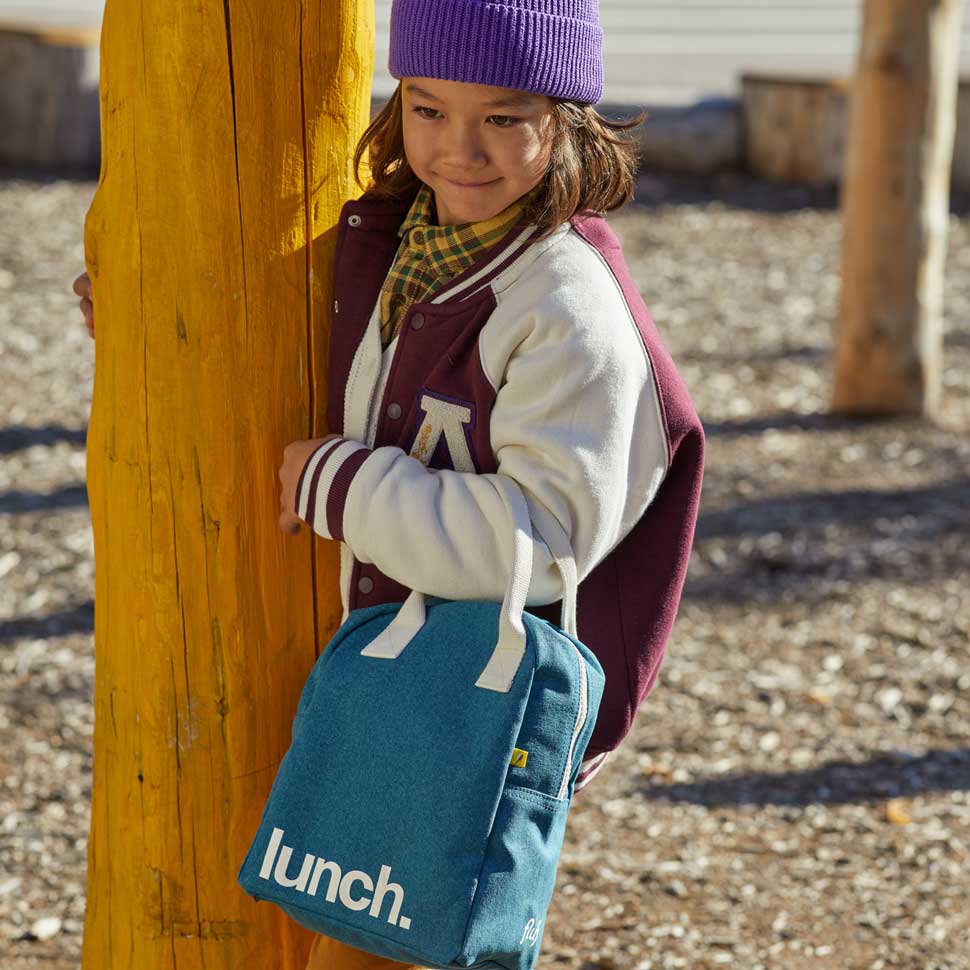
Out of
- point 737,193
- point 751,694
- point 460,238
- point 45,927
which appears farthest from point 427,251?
point 737,193

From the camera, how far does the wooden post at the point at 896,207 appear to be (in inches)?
240

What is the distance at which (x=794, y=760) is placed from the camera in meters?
4.06

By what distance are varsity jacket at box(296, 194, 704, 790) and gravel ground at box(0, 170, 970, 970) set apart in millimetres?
1411

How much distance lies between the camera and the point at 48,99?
9.88 metres

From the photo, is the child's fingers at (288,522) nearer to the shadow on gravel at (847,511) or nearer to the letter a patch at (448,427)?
the letter a patch at (448,427)

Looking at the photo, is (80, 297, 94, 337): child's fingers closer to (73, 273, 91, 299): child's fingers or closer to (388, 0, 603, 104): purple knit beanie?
(73, 273, 91, 299): child's fingers

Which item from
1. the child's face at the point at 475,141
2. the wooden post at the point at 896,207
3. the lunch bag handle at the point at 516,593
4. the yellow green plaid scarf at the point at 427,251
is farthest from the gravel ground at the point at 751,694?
the child's face at the point at 475,141

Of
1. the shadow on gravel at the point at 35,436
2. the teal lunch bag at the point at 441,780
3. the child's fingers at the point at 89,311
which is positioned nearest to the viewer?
the teal lunch bag at the point at 441,780

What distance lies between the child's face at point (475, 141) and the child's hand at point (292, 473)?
37 centimetres

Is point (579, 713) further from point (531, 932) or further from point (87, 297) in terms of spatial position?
point (87, 297)

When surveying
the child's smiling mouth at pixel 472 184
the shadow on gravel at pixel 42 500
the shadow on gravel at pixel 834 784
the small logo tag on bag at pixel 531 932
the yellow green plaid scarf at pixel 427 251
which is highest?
the child's smiling mouth at pixel 472 184

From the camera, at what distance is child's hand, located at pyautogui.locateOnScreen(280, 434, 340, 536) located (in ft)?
6.69

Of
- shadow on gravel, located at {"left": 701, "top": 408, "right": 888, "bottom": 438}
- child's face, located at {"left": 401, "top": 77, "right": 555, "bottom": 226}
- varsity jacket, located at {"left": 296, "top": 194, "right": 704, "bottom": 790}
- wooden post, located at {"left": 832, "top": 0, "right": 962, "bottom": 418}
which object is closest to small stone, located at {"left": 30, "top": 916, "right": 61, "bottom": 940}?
varsity jacket, located at {"left": 296, "top": 194, "right": 704, "bottom": 790}

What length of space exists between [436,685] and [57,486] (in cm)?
402
